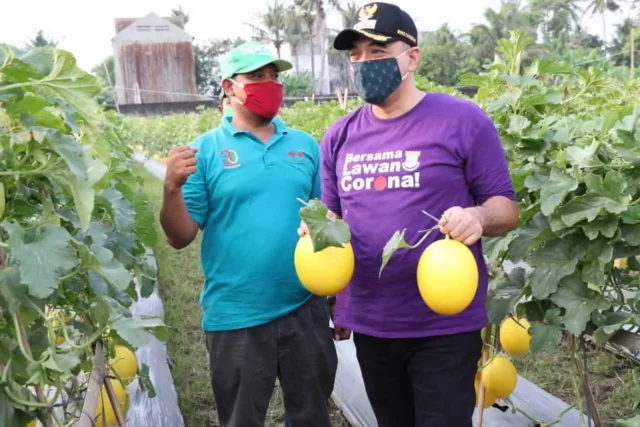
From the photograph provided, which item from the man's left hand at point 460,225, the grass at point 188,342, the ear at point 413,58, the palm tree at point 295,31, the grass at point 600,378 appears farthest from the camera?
the palm tree at point 295,31

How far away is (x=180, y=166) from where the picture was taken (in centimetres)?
233

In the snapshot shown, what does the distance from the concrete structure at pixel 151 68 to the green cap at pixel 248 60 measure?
1936 inches

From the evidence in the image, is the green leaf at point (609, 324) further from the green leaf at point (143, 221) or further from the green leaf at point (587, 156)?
the green leaf at point (143, 221)

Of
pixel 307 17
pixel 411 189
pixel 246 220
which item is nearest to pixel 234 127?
pixel 246 220

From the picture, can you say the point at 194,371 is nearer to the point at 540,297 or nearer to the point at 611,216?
the point at 540,297

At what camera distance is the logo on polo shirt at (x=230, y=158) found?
2551 millimetres

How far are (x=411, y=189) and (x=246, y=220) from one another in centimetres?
69

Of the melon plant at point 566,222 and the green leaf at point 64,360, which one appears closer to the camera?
the green leaf at point 64,360

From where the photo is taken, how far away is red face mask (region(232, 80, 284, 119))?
8.55 ft

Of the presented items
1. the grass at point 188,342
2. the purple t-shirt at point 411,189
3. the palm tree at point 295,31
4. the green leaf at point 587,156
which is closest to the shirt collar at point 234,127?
the purple t-shirt at point 411,189

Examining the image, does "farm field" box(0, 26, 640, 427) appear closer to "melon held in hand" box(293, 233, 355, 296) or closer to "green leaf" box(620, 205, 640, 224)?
"green leaf" box(620, 205, 640, 224)

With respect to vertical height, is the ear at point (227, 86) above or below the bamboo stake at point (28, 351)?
above

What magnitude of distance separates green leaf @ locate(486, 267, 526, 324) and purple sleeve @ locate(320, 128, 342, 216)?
0.60 m

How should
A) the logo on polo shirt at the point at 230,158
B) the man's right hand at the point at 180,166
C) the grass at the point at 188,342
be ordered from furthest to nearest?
the grass at the point at 188,342
the logo on polo shirt at the point at 230,158
the man's right hand at the point at 180,166
